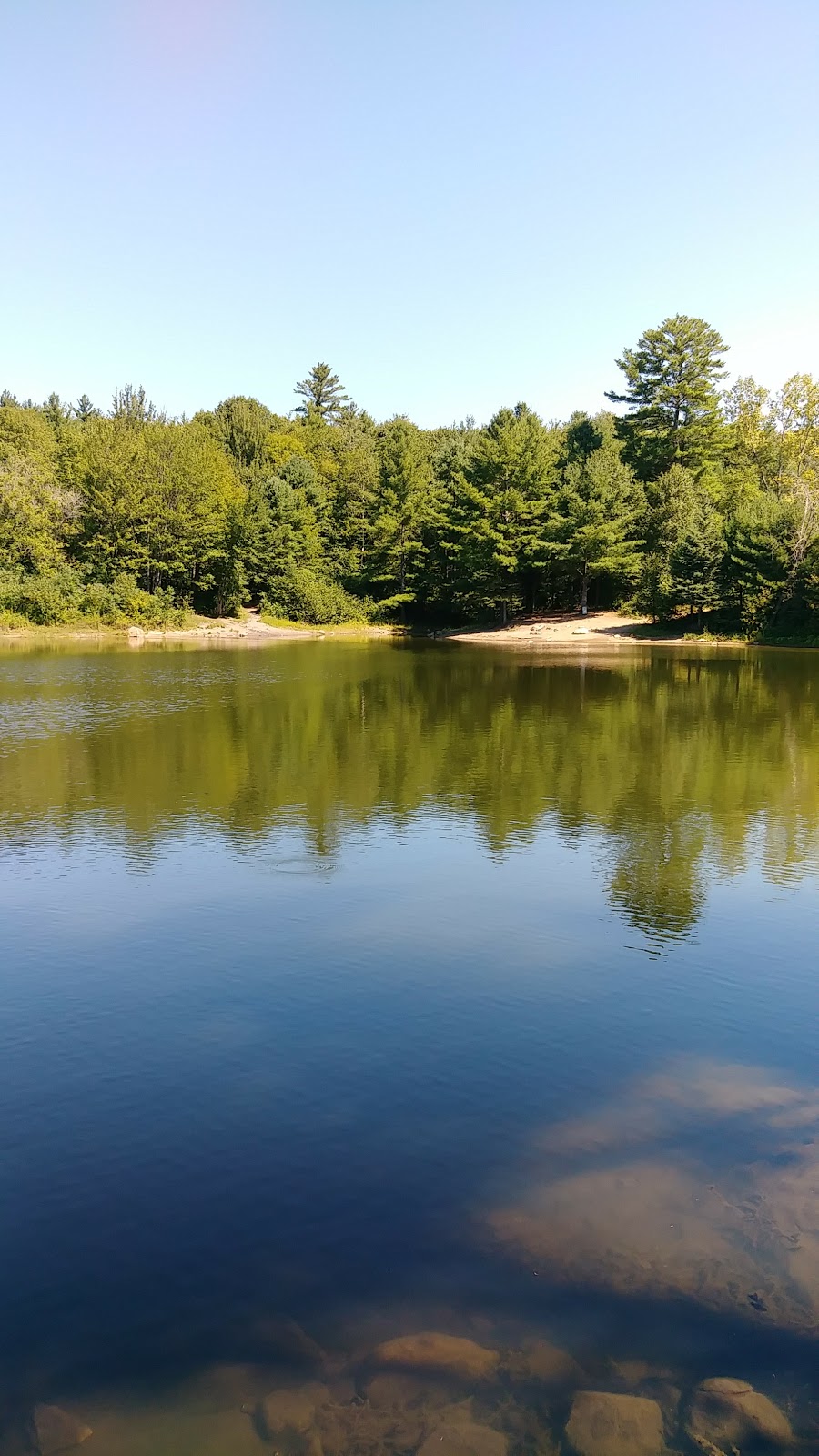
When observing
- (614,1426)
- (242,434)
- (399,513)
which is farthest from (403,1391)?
(242,434)

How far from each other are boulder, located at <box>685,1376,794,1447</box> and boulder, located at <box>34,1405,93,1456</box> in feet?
9.40

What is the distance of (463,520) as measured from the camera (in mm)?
70562

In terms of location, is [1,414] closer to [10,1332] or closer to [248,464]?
[248,464]

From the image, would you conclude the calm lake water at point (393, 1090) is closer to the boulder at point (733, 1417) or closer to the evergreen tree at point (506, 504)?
the boulder at point (733, 1417)

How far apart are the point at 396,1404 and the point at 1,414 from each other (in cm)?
9428

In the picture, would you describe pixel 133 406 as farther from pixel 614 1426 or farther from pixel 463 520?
pixel 614 1426

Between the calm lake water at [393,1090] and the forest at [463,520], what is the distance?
4761 centimetres

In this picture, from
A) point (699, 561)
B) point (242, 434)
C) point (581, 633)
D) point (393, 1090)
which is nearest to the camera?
point (393, 1090)

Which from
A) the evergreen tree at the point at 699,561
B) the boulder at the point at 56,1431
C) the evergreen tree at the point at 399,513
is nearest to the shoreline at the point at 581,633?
the evergreen tree at the point at 699,561

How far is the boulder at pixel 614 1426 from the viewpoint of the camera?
429 centimetres

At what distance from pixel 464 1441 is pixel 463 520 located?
69066mm

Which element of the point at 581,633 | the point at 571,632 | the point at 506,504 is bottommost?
the point at 581,633

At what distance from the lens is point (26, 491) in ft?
211

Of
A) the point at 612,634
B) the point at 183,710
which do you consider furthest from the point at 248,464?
the point at 183,710
